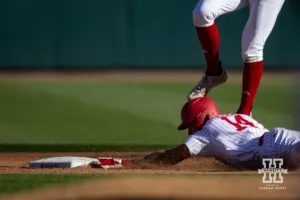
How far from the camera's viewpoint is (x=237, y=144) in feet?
18.3

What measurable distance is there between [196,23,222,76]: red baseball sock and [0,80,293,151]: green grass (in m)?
0.62

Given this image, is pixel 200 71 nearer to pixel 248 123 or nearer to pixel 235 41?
pixel 235 41

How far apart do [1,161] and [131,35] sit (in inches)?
325

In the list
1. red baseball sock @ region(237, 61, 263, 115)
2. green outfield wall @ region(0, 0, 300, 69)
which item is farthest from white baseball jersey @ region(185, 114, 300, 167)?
green outfield wall @ region(0, 0, 300, 69)

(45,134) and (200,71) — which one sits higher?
(200,71)

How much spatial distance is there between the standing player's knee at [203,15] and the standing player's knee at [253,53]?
0.34 m

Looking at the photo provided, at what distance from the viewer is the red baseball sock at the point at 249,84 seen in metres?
6.48

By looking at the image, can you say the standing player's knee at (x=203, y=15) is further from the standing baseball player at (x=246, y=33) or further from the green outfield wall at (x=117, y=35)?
the green outfield wall at (x=117, y=35)

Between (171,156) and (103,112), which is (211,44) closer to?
(171,156)

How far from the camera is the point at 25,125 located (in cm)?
909

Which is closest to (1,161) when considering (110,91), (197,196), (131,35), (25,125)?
(25,125)

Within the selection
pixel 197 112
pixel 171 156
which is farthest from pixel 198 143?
pixel 197 112

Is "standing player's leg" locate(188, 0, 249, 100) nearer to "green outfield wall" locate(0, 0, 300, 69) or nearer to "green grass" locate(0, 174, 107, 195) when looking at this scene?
"green grass" locate(0, 174, 107, 195)

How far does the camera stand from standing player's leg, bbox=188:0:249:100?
632 cm
